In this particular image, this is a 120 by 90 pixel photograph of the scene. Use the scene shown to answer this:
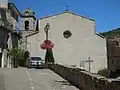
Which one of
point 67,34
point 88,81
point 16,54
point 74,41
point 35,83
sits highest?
point 67,34

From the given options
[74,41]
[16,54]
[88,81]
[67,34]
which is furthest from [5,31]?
[88,81]

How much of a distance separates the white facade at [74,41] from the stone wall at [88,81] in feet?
101

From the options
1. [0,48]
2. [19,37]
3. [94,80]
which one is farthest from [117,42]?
[94,80]

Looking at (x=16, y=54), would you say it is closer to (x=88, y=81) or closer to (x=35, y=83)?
Result: (x=35, y=83)

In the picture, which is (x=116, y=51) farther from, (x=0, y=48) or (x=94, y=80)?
(x=94, y=80)

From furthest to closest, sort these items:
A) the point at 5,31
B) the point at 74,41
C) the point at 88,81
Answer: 1. the point at 74,41
2. the point at 5,31
3. the point at 88,81

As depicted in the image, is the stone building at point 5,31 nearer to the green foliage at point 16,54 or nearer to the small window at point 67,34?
the green foliage at point 16,54

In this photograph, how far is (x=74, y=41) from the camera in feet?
183

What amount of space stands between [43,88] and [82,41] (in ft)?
128

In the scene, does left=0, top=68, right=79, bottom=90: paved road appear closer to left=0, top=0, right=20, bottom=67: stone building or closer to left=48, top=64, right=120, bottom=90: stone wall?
left=48, top=64, right=120, bottom=90: stone wall

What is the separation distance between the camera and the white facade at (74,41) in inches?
2158

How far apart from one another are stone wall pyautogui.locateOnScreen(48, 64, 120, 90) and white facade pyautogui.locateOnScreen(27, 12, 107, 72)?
30908 mm

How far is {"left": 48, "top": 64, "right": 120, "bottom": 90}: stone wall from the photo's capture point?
9991 mm

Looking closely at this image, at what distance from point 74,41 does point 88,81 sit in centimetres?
4129
